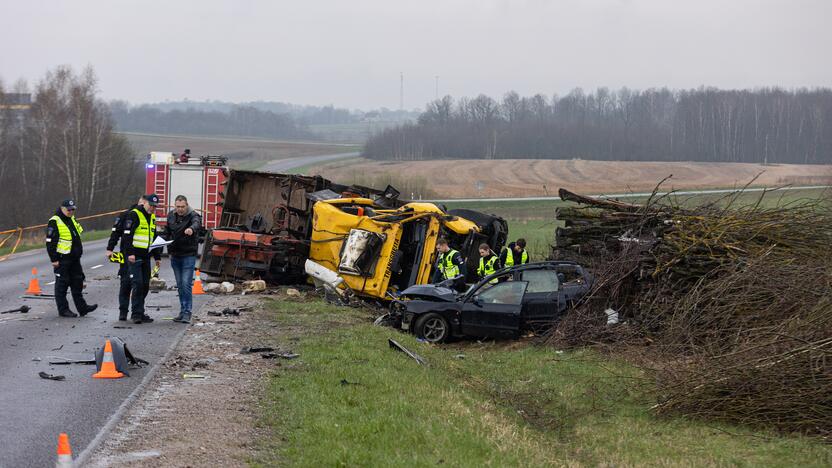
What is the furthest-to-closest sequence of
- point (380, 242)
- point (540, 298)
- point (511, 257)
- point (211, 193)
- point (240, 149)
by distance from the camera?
1. point (240, 149)
2. point (211, 193)
3. point (511, 257)
4. point (380, 242)
5. point (540, 298)

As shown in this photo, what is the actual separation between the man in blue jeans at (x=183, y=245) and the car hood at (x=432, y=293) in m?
3.49

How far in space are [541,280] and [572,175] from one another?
223ft

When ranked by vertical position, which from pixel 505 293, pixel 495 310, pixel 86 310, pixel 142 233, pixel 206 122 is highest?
pixel 206 122

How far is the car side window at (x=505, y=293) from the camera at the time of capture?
14789mm

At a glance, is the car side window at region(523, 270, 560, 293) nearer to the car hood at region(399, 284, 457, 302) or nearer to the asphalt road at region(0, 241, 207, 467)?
the car hood at region(399, 284, 457, 302)

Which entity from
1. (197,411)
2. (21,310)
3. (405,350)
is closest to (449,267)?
(405,350)

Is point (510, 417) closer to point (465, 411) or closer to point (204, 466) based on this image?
point (465, 411)

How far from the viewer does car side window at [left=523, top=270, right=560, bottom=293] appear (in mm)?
14828

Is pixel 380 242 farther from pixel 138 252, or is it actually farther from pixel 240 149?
pixel 240 149

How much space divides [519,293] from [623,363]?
2.50m

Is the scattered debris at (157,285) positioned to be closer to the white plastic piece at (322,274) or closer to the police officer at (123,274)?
the white plastic piece at (322,274)

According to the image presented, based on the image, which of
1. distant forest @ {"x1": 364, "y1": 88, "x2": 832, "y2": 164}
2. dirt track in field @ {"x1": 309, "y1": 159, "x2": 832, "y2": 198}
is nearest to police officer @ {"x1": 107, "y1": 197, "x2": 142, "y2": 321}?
dirt track in field @ {"x1": 309, "y1": 159, "x2": 832, "y2": 198}

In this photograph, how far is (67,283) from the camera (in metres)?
14.2

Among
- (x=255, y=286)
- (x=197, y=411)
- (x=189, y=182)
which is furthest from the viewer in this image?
(x=189, y=182)
